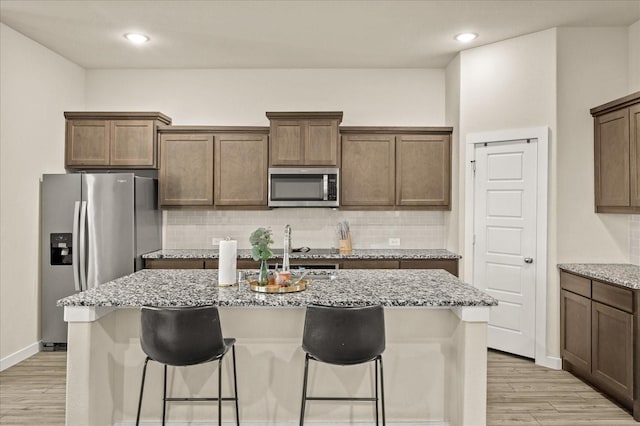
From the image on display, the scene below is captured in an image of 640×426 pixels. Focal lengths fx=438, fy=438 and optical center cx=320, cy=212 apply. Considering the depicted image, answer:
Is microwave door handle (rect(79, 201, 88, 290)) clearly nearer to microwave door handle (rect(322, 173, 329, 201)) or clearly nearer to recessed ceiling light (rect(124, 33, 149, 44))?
recessed ceiling light (rect(124, 33, 149, 44))

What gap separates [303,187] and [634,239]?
303cm

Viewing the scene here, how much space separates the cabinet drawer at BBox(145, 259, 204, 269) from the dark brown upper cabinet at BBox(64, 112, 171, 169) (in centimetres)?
104

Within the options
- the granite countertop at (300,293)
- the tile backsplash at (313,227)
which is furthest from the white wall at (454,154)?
the granite countertop at (300,293)

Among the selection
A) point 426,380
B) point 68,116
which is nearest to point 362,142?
point 426,380

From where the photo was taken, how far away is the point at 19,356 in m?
3.91

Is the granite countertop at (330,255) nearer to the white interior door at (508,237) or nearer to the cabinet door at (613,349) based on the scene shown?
the white interior door at (508,237)

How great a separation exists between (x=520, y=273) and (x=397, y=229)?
4.76 ft

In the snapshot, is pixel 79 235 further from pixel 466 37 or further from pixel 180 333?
pixel 466 37

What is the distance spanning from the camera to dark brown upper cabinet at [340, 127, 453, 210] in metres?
4.73

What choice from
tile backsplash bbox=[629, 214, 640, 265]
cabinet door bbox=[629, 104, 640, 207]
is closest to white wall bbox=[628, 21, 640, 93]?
cabinet door bbox=[629, 104, 640, 207]

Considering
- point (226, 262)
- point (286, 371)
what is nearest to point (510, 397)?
point (286, 371)

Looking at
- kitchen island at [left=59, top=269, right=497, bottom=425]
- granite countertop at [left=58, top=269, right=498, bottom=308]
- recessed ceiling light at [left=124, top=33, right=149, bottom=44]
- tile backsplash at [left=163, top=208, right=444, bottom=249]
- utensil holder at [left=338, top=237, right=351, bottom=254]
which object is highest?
recessed ceiling light at [left=124, top=33, right=149, bottom=44]

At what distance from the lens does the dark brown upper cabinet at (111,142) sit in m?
4.61

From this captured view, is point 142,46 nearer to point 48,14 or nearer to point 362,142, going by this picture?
point 48,14
